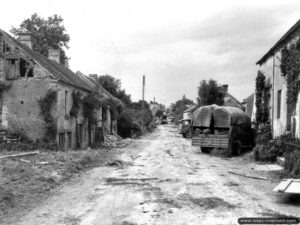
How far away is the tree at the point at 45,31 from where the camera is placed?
4525 centimetres

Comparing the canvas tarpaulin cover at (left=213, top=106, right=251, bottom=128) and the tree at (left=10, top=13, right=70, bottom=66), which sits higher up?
the tree at (left=10, top=13, right=70, bottom=66)

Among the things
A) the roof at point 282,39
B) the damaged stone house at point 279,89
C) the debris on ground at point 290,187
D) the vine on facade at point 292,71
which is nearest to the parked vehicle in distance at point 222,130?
the damaged stone house at point 279,89

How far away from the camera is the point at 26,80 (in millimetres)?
24969

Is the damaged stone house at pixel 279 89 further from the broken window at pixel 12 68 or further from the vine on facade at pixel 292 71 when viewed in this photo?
the broken window at pixel 12 68

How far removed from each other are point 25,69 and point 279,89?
49.4 ft

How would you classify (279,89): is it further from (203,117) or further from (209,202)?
(209,202)

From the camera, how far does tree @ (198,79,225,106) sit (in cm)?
4884

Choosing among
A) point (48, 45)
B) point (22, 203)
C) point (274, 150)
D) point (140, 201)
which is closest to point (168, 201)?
point (140, 201)

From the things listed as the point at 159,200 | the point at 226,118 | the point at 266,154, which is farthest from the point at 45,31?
the point at 159,200

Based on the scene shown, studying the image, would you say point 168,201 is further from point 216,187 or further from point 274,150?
point 274,150

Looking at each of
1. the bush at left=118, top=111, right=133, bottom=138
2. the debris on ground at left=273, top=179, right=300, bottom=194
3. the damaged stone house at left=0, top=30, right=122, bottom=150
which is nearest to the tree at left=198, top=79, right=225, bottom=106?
the bush at left=118, top=111, right=133, bottom=138

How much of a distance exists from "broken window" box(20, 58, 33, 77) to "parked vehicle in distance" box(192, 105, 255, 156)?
1042cm

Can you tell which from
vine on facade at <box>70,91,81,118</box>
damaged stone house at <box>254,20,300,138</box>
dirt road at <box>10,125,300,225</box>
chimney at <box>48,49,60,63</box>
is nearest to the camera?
dirt road at <box>10,125,300,225</box>

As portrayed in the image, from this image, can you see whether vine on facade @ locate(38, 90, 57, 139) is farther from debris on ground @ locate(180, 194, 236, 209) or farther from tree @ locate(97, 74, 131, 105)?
tree @ locate(97, 74, 131, 105)
